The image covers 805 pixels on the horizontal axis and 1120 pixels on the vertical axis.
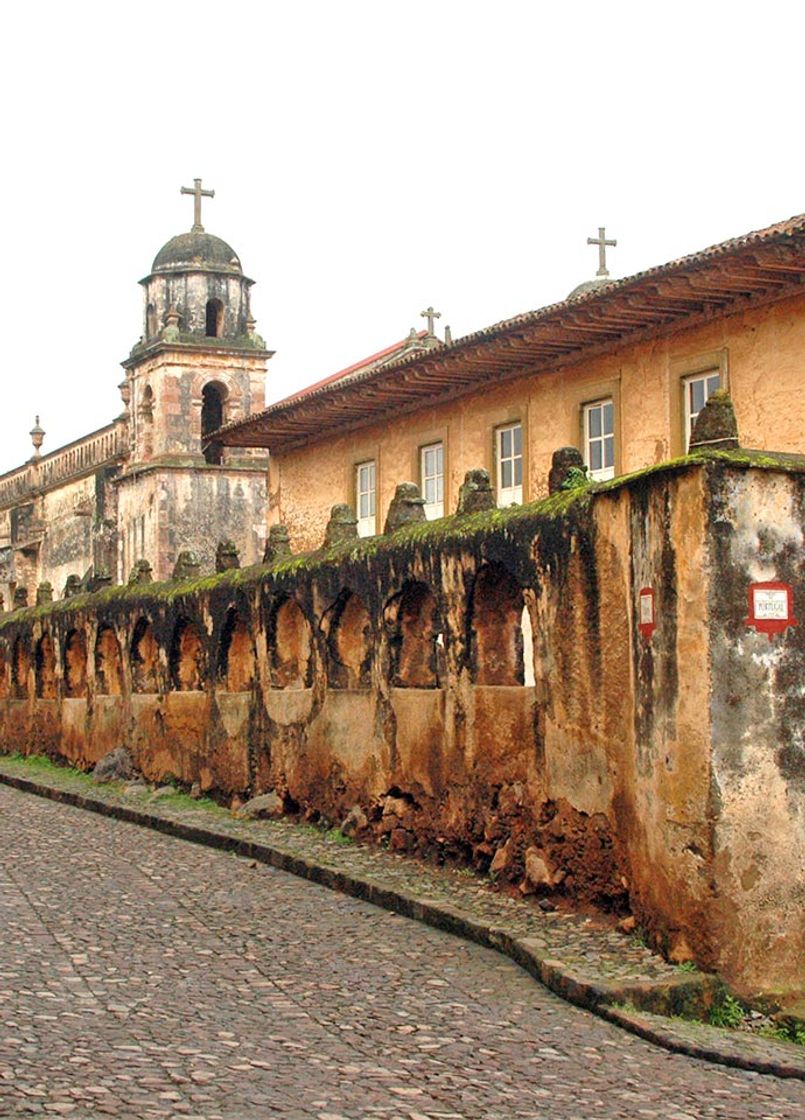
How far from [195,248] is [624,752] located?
3253 cm

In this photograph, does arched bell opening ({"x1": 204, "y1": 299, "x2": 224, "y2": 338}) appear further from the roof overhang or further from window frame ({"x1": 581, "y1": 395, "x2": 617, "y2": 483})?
window frame ({"x1": 581, "y1": 395, "x2": 617, "y2": 483})

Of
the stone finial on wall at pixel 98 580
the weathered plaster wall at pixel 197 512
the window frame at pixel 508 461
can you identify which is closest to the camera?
the window frame at pixel 508 461

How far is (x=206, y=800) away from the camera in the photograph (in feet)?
51.6

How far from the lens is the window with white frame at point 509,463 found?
66.3 ft

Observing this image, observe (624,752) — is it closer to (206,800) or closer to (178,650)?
(206,800)

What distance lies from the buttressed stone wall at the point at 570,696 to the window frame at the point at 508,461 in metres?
5.25

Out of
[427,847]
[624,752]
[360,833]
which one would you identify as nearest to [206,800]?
[360,833]

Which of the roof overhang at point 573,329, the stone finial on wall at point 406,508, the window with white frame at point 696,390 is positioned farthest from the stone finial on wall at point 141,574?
the stone finial on wall at point 406,508

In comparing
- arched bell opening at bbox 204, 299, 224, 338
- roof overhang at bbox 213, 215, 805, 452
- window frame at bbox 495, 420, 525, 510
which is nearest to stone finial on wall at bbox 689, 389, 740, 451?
roof overhang at bbox 213, 215, 805, 452

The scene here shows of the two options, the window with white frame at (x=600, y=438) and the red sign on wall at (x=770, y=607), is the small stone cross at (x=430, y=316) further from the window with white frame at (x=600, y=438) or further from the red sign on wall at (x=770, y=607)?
the red sign on wall at (x=770, y=607)

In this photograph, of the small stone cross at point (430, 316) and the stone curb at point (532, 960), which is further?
the small stone cross at point (430, 316)

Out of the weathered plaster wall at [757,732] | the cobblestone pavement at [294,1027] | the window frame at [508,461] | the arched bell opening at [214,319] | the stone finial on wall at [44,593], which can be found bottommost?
the cobblestone pavement at [294,1027]

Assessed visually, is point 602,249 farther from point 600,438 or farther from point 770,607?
point 770,607

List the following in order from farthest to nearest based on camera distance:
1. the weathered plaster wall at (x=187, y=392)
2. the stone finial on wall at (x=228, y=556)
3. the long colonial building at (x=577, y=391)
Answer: the weathered plaster wall at (x=187, y=392), the stone finial on wall at (x=228, y=556), the long colonial building at (x=577, y=391)
